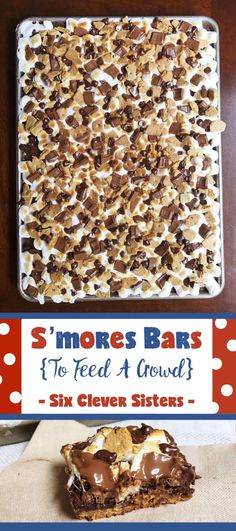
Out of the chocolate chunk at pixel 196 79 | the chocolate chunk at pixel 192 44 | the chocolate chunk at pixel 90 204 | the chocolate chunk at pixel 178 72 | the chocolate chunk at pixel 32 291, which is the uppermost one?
the chocolate chunk at pixel 192 44

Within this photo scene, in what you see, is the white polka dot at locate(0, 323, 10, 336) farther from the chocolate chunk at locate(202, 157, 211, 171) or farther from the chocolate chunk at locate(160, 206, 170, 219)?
the chocolate chunk at locate(202, 157, 211, 171)

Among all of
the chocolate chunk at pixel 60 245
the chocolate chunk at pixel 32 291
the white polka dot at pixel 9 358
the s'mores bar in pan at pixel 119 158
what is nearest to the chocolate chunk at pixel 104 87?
the s'mores bar in pan at pixel 119 158

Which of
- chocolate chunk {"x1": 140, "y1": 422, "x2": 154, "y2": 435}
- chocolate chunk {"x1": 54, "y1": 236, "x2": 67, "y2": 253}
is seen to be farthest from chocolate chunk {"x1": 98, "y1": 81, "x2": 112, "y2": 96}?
chocolate chunk {"x1": 140, "y1": 422, "x2": 154, "y2": 435}

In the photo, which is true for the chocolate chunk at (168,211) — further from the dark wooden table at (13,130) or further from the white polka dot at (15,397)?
the white polka dot at (15,397)

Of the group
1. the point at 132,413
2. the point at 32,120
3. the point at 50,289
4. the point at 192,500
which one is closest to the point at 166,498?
the point at 192,500

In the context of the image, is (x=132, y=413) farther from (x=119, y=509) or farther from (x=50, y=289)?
(x=50, y=289)

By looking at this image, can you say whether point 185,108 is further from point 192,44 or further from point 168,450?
point 168,450
